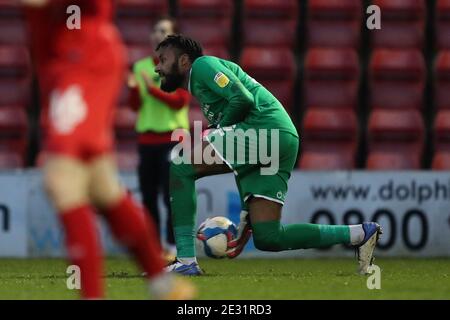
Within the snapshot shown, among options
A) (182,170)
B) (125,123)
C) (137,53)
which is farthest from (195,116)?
(182,170)

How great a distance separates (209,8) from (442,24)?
2085mm

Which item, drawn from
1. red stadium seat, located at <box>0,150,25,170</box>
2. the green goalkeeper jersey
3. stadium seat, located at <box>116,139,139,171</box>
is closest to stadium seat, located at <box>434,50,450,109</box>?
stadium seat, located at <box>116,139,139,171</box>

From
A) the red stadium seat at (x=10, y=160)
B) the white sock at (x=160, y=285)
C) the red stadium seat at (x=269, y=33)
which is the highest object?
the red stadium seat at (x=269, y=33)

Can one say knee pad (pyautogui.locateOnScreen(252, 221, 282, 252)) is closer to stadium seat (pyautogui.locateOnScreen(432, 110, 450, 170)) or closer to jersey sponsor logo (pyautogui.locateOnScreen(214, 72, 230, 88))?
jersey sponsor logo (pyautogui.locateOnScreen(214, 72, 230, 88))

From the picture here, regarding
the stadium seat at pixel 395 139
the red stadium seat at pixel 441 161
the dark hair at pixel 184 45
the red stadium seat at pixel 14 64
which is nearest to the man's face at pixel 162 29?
the dark hair at pixel 184 45

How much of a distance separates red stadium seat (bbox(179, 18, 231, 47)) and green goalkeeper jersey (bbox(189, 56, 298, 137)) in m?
4.03

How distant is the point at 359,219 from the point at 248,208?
9.55ft

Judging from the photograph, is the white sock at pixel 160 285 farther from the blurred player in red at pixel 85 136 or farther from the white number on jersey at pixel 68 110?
the white number on jersey at pixel 68 110

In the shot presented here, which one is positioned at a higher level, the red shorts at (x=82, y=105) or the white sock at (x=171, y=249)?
the red shorts at (x=82, y=105)

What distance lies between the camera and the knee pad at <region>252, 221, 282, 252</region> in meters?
6.47

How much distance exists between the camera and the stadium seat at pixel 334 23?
35.5ft

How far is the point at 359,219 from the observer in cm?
939

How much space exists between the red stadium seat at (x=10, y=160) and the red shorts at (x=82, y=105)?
6.09 m
